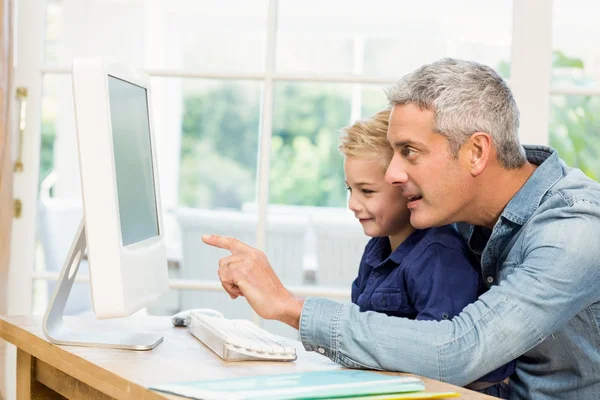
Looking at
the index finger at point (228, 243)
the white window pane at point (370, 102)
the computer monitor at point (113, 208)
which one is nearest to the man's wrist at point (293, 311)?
the index finger at point (228, 243)

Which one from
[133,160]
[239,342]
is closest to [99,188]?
[133,160]

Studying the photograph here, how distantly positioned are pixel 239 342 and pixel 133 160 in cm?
36

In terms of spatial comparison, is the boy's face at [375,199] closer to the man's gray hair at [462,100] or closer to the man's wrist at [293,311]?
the man's gray hair at [462,100]

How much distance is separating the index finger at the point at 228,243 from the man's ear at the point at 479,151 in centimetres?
41

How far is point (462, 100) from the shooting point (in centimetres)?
136

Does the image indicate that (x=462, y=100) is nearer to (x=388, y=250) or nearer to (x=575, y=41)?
(x=388, y=250)

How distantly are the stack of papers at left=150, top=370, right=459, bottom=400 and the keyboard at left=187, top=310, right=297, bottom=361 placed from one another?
17 cm

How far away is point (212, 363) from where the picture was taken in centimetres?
123

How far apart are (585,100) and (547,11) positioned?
320mm

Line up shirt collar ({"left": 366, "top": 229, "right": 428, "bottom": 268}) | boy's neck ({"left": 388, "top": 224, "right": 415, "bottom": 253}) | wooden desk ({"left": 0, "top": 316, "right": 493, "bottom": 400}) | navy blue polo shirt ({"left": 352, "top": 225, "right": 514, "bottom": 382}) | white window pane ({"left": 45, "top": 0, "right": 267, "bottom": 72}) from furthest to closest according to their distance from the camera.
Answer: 1. white window pane ({"left": 45, "top": 0, "right": 267, "bottom": 72})
2. boy's neck ({"left": 388, "top": 224, "right": 415, "bottom": 253})
3. shirt collar ({"left": 366, "top": 229, "right": 428, "bottom": 268})
4. navy blue polo shirt ({"left": 352, "top": 225, "right": 514, "bottom": 382})
5. wooden desk ({"left": 0, "top": 316, "right": 493, "bottom": 400})

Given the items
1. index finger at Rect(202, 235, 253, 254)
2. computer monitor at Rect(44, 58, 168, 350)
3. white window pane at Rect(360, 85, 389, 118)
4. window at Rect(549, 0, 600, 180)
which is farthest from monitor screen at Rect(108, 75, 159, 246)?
white window pane at Rect(360, 85, 389, 118)

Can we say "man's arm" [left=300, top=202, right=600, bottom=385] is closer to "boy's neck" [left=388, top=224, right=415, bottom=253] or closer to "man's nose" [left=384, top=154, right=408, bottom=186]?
"man's nose" [left=384, top=154, right=408, bottom=186]

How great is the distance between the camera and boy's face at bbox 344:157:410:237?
5.16 feet

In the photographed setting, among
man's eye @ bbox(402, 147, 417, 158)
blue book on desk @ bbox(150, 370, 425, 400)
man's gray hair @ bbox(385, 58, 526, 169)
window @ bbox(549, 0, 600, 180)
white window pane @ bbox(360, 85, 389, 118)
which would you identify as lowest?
blue book on desk @ bbox(150, 370, 425, 400)
